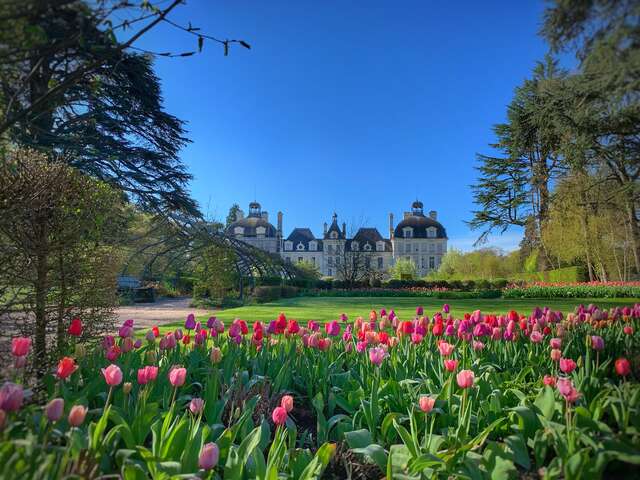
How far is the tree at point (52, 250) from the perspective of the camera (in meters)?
2.83

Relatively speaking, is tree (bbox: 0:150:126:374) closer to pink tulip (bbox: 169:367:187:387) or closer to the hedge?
pink tulip (bbox: 169:367:187:387)

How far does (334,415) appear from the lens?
236 cm

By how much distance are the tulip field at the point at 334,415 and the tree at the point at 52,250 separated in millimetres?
444

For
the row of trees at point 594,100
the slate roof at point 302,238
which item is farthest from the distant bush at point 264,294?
the slate roof at point 302,238

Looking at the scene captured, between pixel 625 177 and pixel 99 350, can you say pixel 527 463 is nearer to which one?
pixel 625 177

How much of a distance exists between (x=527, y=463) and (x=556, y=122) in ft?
4.68

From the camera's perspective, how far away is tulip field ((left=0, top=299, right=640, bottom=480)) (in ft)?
4.27

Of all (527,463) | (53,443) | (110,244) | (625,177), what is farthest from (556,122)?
(110,244)

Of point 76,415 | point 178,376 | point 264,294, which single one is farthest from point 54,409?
point 264,294

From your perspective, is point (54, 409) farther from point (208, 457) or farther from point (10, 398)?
point (208, 457)

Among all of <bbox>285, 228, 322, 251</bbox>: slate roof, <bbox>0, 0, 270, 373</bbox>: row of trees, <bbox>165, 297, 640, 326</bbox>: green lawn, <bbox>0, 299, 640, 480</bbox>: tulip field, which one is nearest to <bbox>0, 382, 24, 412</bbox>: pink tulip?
→ <bbox>0, 299, 640, 480</bbox>: tulip field

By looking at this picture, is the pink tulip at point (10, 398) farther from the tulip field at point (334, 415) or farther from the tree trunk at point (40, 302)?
the tree trunk at point (40, 302)

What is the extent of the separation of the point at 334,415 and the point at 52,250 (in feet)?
8.84

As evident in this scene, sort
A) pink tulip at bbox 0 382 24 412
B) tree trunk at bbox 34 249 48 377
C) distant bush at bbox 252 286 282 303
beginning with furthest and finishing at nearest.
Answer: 1. distant bush at bbox 252 286 282 303
2. tree trunk at bbox 34 249 48 377
3. pink tulip at bbox 0 382 24 412
